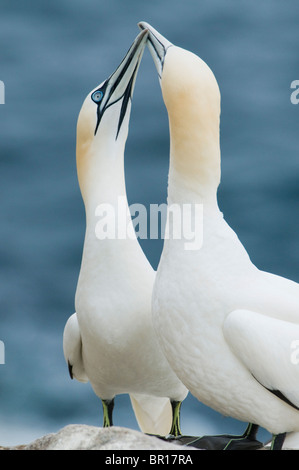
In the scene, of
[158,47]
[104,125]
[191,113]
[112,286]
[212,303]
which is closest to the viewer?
[212,303]

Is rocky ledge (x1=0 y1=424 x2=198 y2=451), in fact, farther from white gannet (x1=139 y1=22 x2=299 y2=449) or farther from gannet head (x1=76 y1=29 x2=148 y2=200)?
gannet head (x1=76 y1=29 x2=148 y2=200)

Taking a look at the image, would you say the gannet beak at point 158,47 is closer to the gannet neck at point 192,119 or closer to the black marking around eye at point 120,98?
the gannet neck at point 192,119

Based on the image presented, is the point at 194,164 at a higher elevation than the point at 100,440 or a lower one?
higher

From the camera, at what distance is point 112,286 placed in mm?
4750

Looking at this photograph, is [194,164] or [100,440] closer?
[100,440]

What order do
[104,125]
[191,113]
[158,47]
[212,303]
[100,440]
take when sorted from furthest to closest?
[104,125], [158,47], [191,113], [212,303], [100,440]

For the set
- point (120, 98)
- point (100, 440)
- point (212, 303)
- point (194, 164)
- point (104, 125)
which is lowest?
point (100, 440)

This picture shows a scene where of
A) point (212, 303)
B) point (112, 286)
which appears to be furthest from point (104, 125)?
point (212, 303)

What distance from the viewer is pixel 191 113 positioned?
4.21m

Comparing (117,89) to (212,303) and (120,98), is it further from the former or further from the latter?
(212,303)

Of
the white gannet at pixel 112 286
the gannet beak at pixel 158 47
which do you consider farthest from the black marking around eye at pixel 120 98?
the gannet beak at pixel 158 47

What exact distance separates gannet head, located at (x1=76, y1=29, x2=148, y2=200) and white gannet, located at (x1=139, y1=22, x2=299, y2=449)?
2.20 feet

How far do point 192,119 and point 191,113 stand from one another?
3cm

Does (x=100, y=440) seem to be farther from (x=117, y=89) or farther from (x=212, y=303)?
(x=117, y=89)
